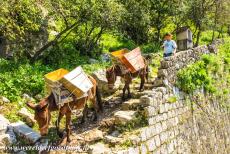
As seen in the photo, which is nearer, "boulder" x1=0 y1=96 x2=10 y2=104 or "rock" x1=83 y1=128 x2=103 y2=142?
"rock" x1=83 y1=128 x2=103 y2=142

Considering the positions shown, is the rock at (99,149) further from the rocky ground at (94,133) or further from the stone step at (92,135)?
the stone step at (92,135)

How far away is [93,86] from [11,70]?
13.9 ft

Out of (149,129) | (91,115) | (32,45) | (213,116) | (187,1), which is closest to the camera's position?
(149,129)

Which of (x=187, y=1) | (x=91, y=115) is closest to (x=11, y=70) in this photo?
(x=91, y=115)

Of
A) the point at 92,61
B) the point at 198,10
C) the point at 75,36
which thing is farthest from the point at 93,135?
the point at 198,10

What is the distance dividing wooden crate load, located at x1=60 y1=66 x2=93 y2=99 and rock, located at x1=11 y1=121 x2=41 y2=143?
1503 mm

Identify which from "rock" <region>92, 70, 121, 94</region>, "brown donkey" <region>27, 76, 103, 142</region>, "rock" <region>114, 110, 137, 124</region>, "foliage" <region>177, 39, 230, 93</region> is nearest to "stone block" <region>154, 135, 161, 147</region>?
"rock" <region>114, 110, 137, 124</region>

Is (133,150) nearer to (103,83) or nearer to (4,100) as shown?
(4,100)

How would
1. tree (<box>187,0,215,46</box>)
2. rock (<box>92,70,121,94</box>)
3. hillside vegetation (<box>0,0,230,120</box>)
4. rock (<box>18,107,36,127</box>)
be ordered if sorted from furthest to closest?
1. tree (<box>187,0,215,46</box>)
2. rock (<box>92,70,121,94</box>)
3. hillside vegetation (<box>0,0,230,120</box>)
4. rock (<box>18,107,36,127</box>)

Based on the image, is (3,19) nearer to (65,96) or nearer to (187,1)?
(65,96)

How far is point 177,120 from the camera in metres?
13.5

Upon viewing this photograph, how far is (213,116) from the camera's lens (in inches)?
Answer: 659

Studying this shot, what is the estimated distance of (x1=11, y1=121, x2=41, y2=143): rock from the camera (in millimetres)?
11164

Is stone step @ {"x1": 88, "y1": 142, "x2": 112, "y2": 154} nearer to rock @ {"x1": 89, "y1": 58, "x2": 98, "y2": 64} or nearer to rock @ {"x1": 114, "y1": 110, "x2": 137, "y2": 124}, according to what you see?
rock @ {"x1": 114, "y1": 110, "x2": 137, "y2": 124}
